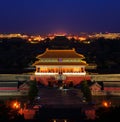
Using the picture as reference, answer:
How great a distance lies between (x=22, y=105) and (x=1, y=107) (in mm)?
5463

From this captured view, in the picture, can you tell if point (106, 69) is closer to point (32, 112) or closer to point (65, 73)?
point (65, 73)

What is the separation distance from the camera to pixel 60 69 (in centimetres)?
3275

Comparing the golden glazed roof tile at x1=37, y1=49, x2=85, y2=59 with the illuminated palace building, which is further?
the golden glazed roof tile at x1=37, y1=49, x2=85, y2=59

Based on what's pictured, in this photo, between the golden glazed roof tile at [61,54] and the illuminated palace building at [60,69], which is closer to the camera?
Result: the illuminated palace building at [60,69]

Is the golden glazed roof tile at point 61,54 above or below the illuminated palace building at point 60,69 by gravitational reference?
above

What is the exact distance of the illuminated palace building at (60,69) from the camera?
32.2 metres

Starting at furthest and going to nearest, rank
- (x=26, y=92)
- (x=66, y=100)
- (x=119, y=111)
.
A: (x=26, y=92) < (x=66, y=100) < (x=119, y=111)

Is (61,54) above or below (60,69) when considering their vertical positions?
above

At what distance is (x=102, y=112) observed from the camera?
1905cm

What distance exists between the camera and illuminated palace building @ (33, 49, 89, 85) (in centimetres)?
3225

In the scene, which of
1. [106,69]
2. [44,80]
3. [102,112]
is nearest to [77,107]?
[102,112]

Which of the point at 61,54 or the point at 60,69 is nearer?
the point at 60,69

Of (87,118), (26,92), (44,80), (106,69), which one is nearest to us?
(87,118)

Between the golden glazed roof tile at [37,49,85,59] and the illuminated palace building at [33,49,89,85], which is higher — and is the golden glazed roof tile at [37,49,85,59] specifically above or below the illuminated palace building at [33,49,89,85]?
above
